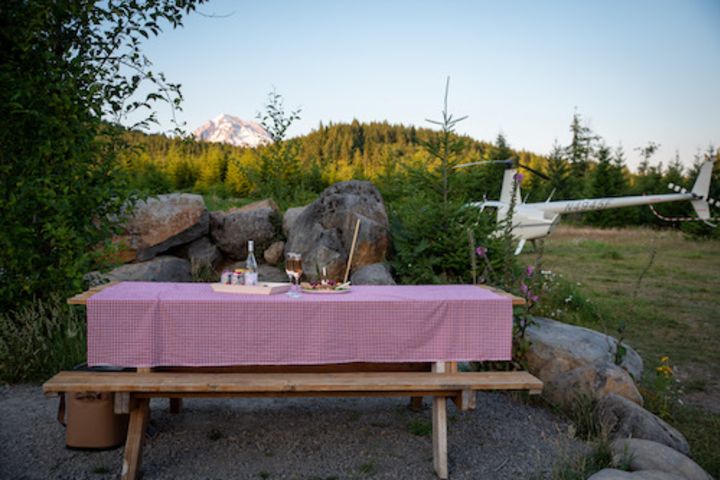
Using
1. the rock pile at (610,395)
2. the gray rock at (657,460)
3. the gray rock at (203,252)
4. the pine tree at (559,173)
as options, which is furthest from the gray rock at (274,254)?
the pine tree at (559,173)

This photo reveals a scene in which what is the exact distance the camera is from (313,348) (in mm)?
3164

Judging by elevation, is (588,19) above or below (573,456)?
above

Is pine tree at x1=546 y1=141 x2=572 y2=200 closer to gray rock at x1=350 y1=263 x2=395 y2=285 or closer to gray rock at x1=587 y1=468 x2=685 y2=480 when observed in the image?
gray rock at x1=350 y1=263 x2=395 y2=285

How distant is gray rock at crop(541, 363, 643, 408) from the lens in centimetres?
424

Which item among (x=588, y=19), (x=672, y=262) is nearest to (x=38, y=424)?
(x=588, y=19)

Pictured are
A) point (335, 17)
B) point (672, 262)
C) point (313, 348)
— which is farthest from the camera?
point (672, 262)

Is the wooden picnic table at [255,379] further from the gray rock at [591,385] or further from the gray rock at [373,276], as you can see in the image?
the gray rock at [373,276]

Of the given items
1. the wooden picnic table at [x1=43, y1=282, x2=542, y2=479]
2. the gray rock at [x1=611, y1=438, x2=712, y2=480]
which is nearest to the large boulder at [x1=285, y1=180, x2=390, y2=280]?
the wooden picnic table at [x1=43, y1=282, x2=542, y2=479]

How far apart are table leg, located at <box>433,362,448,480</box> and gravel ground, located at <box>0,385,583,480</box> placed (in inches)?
4.0

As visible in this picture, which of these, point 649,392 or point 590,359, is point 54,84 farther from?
point 649,392

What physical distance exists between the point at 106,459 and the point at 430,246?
5103mm

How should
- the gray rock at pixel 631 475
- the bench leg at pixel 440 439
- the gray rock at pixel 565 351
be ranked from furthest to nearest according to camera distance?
the gray rock at pixel 565 351, the bench leg at pixel 440 439, the gray rock at pixel 631 475

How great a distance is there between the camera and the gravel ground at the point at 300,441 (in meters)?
3.24

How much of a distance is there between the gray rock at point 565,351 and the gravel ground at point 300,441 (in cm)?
37
